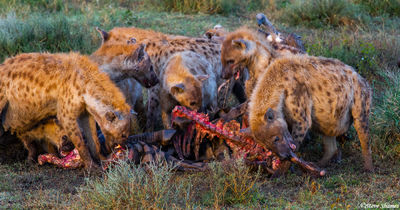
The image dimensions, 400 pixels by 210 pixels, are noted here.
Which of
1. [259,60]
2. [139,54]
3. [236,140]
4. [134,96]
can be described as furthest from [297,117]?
[134,96]

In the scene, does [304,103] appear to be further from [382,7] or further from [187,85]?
[382,7]

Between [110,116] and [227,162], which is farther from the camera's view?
[110,116]

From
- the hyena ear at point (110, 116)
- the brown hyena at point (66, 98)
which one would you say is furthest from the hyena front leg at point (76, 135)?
the hyena ear at point (110, 116)

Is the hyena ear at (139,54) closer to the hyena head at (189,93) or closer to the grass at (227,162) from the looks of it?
the hyena head at (189,93)

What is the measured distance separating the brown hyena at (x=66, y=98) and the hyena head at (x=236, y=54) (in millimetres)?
1348

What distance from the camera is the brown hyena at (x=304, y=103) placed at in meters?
4.76

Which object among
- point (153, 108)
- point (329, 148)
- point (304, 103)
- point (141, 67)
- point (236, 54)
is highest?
Result: point (236, 54)

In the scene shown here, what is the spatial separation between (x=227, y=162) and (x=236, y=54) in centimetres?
157

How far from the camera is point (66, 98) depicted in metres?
5.18

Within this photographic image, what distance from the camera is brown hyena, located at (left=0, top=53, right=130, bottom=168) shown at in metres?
5.06

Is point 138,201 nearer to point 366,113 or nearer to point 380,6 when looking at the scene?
point 366,113

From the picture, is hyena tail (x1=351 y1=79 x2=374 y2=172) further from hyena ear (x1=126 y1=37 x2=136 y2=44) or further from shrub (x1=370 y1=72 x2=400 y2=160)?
hyena ear (x1=126 y1=37 x2=136 y2=44)

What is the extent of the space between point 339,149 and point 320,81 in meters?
0.96

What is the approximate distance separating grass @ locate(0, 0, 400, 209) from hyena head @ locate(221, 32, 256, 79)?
1174 millimetres
